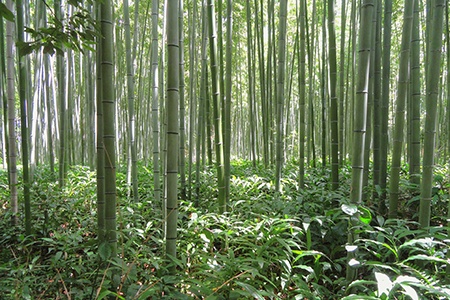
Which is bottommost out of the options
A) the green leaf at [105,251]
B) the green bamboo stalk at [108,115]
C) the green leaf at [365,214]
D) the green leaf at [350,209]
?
the green leaf at [105,251]

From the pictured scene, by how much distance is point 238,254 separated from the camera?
6.82ft

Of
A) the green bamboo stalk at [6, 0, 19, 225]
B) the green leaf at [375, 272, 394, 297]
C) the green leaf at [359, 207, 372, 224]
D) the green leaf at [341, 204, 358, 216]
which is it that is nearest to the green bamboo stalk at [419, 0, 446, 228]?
the green leaf at [359, 207, 372, 224]

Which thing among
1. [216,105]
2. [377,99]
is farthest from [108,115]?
[377,99]

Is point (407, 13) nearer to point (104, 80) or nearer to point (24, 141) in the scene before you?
point (104, 80)

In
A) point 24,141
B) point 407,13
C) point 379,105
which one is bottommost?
point 24,141

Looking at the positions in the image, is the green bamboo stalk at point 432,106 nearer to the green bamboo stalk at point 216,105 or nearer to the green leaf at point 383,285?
the green leaf at point 383,285

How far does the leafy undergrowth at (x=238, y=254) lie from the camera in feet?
4.51

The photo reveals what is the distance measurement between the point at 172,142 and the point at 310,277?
3.06 feet

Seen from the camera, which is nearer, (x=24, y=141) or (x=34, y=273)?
(x=34, y=273)

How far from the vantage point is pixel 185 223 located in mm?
2283

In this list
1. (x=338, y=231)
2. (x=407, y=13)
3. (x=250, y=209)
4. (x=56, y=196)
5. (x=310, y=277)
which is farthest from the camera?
(x=56, y=196)

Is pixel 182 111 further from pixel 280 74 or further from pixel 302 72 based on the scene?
pixel 302 72

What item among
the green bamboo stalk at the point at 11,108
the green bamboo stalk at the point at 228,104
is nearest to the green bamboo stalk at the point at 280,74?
the green bamboo stalk at the point at 228,104

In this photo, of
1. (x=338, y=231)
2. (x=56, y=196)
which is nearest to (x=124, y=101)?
(x=56, y=196)
